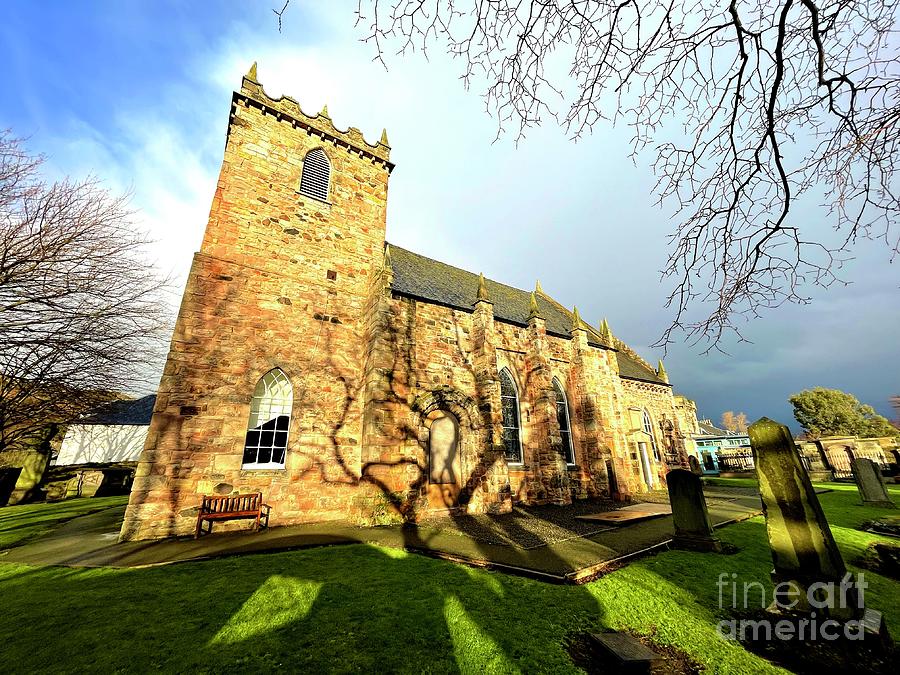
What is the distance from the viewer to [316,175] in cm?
1312

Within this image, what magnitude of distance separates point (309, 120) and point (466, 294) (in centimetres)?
963

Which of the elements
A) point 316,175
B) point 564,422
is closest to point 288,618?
point 316,175

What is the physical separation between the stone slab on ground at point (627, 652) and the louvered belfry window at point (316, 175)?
1424 cm

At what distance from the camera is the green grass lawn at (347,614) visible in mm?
3201

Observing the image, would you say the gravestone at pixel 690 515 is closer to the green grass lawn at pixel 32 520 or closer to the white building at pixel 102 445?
the green grass lawn at pixel 32 520

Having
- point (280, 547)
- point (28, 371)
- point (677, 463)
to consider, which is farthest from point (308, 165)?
point (677, 463)

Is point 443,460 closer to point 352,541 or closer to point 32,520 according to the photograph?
point 352,541

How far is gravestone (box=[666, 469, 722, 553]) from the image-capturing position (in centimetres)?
680

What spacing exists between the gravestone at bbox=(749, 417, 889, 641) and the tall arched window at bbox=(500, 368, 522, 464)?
357 inches

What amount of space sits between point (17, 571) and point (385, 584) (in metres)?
6.47

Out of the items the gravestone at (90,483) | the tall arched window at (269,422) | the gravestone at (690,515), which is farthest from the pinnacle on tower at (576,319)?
the gravestone at (90,483)

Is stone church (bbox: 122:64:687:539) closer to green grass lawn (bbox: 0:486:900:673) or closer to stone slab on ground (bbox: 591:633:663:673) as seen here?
green grass lawn (bbox: 0:486:900:673)

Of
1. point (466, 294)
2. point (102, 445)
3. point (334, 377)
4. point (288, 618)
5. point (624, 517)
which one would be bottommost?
point (624, 517)

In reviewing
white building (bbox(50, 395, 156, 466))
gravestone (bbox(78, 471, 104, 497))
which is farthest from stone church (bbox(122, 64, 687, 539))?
white building (bbox(50, 395, 156, 466))
